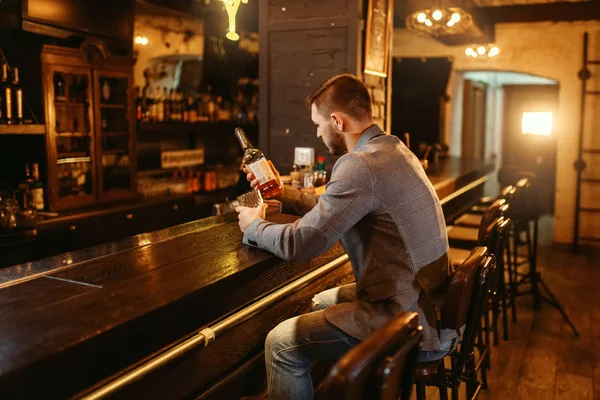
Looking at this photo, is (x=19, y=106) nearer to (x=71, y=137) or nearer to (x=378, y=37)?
(x=71, y=137)

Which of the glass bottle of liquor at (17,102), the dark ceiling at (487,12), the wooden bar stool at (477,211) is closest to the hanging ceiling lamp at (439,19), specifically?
the dark ceiling at (487,12)

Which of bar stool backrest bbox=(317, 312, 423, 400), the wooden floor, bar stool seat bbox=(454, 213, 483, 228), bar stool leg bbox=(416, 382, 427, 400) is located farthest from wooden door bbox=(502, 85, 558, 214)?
bar stool backrest bbox=(317, 312, 423, 400)

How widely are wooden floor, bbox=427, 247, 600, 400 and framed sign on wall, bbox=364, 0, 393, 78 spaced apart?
2.06 metres

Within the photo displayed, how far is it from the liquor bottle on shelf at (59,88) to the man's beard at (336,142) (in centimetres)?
319

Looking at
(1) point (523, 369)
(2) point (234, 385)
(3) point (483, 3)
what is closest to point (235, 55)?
(3) point (483, 3)

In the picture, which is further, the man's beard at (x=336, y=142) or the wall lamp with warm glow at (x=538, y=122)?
the wall lamp with warm glow at (x=538, y=122)

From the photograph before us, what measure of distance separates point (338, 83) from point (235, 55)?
5.19 meters

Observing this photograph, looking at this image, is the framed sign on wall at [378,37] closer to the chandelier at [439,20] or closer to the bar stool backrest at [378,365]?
the chandelier at [439,20]

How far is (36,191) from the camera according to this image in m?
4.59

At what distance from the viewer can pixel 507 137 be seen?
11.1m

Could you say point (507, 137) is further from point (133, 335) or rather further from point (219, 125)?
point (133, 335)

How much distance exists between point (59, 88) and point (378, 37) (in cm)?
251

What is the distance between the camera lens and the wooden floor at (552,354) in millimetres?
3354

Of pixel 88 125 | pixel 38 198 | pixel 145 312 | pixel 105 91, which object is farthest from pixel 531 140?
pixel 145 312
